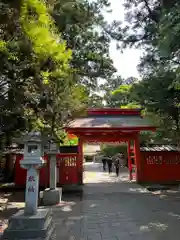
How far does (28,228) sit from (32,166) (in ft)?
4.15

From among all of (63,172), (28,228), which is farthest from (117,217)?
(63,172)

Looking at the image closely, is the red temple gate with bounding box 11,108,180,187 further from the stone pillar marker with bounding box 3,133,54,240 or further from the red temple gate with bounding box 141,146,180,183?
the stone pillar marker with bounding box 3,133,54,240

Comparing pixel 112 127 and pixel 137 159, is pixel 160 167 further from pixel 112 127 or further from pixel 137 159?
pixel 112 127

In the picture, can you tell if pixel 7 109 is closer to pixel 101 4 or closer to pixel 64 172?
pixel 64 172

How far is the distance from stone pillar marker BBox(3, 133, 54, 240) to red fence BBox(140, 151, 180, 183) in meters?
9.13

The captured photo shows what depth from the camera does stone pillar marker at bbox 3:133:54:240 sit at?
490 cm

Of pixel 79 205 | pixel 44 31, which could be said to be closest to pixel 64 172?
pixel 79 205

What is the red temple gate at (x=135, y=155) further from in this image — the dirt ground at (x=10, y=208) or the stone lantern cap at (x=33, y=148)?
the stone lantern cap at (x=33, y=148)

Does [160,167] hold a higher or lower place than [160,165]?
lower

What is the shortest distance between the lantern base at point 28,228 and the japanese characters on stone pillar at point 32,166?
24 centimetres

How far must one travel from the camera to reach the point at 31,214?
5242 millimetres

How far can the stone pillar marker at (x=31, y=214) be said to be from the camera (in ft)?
16.1

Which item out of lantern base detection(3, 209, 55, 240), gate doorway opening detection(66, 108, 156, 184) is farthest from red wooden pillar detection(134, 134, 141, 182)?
lantern base detection(3, 209, 55, 240)

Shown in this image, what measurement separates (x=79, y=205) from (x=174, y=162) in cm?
752
